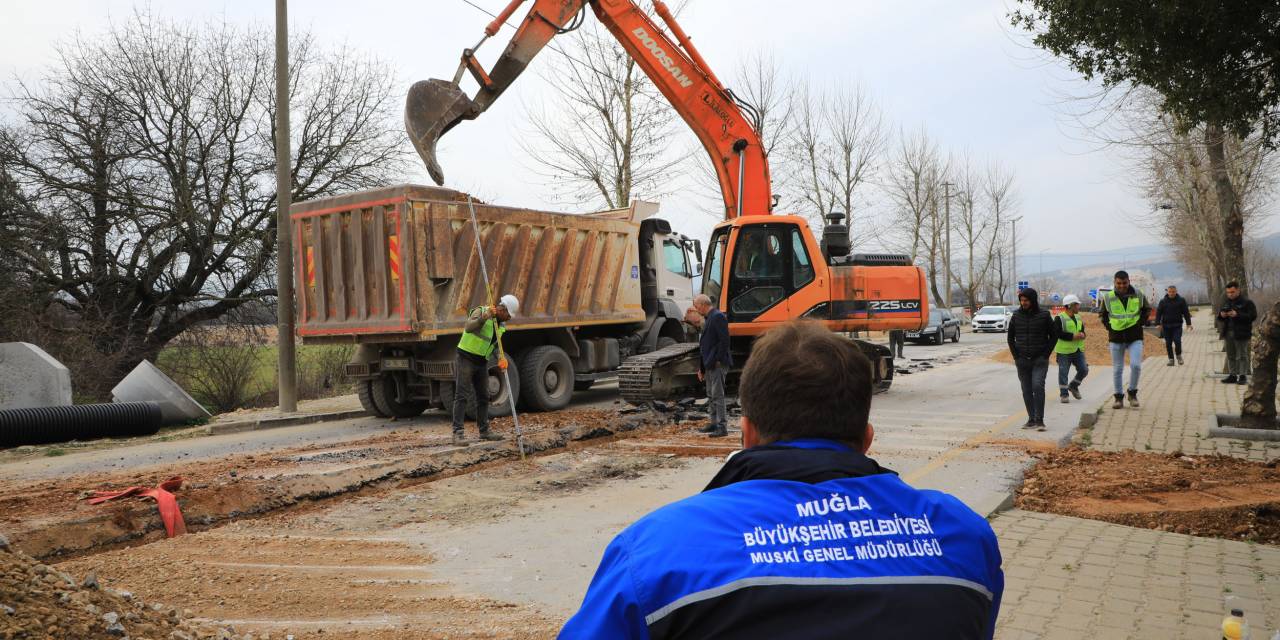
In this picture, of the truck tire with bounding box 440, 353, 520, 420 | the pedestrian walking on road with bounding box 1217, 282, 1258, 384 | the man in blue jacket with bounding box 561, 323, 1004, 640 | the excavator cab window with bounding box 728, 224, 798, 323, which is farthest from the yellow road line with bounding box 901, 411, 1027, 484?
the pedestrian walking on road with bounding box 1217, 282, 1258, 384

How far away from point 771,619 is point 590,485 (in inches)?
257

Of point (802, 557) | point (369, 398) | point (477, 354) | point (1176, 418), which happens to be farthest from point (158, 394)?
point (802, 557)

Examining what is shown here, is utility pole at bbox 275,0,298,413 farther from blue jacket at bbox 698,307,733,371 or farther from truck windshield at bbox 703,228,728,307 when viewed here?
blue jacket at bbox 698,307,733,371

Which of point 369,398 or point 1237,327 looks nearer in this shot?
point 369,398

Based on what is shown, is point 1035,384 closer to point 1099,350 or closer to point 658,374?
point 658,374

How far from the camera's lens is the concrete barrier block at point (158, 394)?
14094mm

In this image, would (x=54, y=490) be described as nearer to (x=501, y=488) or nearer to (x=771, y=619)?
(x=501, y=488)

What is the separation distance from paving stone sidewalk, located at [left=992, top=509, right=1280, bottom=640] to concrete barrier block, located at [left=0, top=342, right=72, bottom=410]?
510 inches

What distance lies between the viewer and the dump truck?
12.1 m

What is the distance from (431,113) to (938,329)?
2627 cm

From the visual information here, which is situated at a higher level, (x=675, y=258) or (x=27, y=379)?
(x=675, y=258)

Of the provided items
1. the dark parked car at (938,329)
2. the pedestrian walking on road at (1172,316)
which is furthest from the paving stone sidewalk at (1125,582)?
the dark parked car at (938,329)

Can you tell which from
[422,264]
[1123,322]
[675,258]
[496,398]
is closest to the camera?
[422,264]

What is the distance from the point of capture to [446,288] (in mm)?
12328
